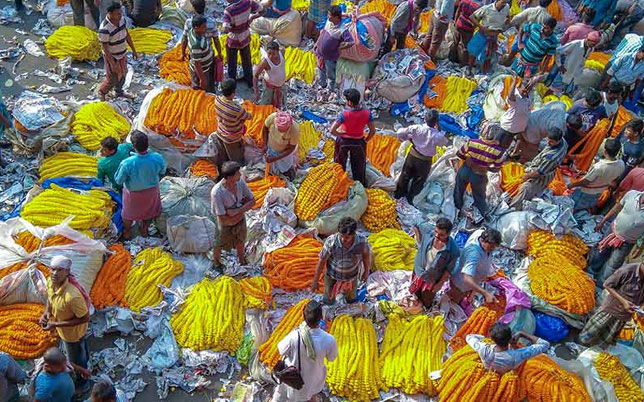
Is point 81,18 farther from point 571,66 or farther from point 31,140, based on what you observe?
point 571,66

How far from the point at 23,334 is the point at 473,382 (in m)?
4.26

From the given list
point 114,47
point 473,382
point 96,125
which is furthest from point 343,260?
point 114,47

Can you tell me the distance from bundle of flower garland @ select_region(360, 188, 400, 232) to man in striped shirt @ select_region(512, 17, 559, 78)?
161 inches

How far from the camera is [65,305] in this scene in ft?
17.9

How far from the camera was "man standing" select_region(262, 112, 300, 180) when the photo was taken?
26.2 ft

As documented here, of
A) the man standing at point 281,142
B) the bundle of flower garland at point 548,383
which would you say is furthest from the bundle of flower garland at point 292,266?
the bundle of flower garland at point 548,383

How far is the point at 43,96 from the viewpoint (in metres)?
9.39

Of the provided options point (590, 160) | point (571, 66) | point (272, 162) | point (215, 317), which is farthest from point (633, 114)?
point (215, 317)

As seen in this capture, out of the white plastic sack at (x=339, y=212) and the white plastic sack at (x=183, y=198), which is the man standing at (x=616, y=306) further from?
the white plastic sack at (x=183, y=198)

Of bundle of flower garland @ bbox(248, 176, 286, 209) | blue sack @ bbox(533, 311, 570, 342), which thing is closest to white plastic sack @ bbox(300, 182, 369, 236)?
bundle of flower garland @ bbox(248, 176, 286, 209)

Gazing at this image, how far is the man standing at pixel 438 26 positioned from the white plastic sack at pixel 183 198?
532 cm

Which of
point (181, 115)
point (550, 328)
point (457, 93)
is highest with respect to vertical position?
point (181, 115)

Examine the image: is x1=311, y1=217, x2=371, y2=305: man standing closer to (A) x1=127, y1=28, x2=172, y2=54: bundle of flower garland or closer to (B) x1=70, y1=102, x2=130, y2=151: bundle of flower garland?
(B) x1=70, y1=102, x2=130, y2=151: bundle of flower garland

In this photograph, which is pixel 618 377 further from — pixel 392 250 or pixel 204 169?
pixel 204 169
